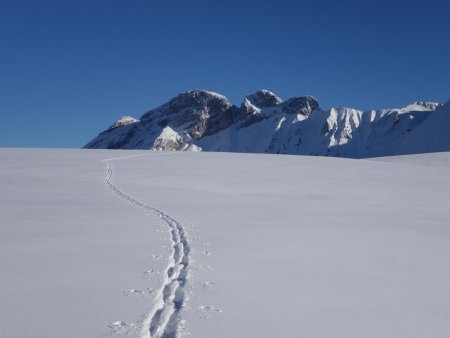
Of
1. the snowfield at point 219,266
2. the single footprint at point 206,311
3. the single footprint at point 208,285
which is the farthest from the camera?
the single footprint at point 208,285

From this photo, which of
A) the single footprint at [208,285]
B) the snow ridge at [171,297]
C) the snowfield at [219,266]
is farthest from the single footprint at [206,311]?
the single footprint at [208,285]

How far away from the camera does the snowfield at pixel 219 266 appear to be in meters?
5.01

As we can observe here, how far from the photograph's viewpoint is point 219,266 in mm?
7324

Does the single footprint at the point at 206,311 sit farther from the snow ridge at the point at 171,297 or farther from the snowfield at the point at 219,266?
the snow ridge at the point at 171,297

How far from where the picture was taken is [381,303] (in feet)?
18.9

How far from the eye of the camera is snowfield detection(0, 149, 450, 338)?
197 inches

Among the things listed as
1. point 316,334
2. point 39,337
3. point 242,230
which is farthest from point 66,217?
point 316,334

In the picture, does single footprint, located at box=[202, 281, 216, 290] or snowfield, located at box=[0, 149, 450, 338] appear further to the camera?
single footprint, located at box=[202, 281, 216, 290]

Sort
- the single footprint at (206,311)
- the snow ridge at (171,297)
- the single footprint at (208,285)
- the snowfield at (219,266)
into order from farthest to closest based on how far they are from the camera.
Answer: the single footprint at (208,285)
the single footprint at (206,311)
the snowfield at (219,266)
the snow ridge at (171,297)

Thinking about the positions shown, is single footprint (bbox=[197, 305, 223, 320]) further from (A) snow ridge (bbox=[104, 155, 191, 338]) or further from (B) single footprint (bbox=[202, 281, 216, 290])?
(B) single footprint (bbox=[202, 281, 216, 290])

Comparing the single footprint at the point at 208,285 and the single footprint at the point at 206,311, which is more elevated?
the single footprint at the point at 208,285

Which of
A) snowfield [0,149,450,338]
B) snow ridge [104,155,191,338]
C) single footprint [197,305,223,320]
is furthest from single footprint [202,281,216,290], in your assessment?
single footprint [197,305,223,320]

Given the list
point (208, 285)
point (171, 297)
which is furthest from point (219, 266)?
point (171, 297)

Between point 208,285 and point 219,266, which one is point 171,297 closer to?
point 208,285
